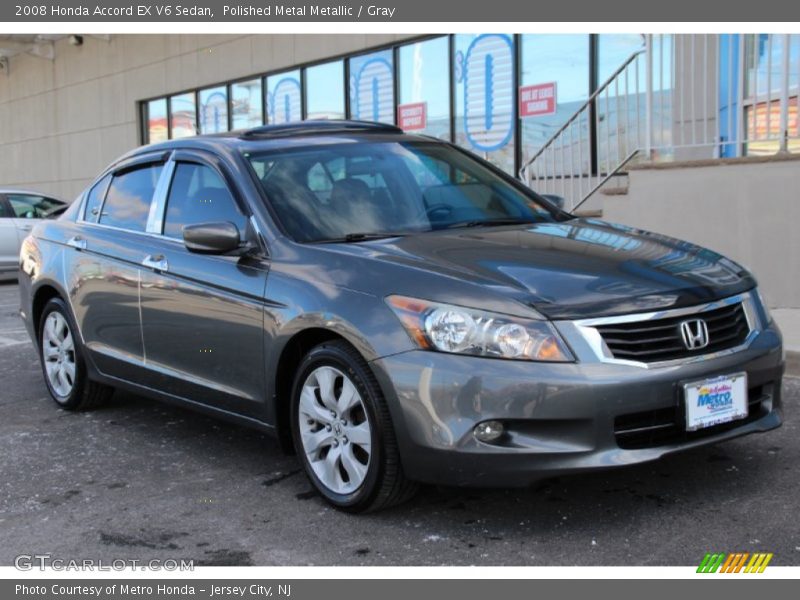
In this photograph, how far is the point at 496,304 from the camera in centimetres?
359

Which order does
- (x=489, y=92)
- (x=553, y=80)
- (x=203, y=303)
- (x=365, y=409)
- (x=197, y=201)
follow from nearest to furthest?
(x=365, y=409)
(x=203, y=303)
(x=197, y=201)
(x=553, y=80)
(x=489, y=92)

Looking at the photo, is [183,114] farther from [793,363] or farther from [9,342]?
[793,363]

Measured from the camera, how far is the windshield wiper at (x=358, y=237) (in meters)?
4.32

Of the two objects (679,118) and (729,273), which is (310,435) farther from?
(679,118)

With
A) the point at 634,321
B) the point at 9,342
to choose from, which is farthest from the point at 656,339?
the point at 9,342

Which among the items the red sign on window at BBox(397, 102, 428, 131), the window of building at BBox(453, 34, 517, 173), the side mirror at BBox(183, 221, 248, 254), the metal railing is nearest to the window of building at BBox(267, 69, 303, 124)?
the red sign on window at BBox(397, 102, 428, 131)

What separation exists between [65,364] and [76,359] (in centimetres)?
21

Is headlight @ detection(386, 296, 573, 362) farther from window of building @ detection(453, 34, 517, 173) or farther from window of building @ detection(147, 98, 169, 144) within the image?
window of building @ detection(147, 98, 169, 144)

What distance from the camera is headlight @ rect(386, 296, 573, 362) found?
352cm

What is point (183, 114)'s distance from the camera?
19.7 meters

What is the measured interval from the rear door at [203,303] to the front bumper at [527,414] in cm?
94

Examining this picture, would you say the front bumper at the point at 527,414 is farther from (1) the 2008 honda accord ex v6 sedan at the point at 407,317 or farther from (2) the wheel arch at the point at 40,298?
(2) the wheel arch at the point at 40,298

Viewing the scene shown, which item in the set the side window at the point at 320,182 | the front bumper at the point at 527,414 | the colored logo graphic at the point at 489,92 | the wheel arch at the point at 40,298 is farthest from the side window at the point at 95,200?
the colored logo graphic at the point at 489,92

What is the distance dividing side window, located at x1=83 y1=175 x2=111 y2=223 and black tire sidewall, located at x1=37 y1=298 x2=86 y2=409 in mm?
555
